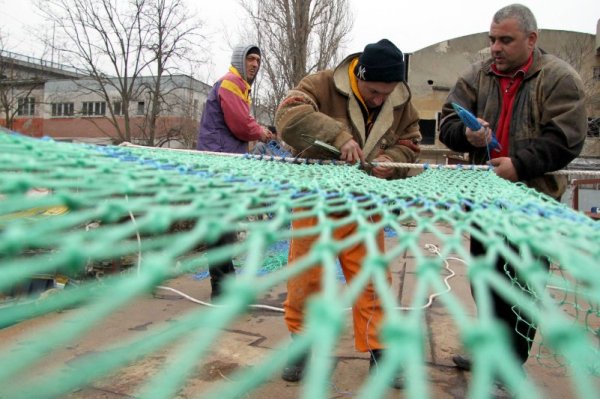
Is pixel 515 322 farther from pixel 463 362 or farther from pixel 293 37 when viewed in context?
pixel 293 37

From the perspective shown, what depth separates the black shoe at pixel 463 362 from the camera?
2.29m

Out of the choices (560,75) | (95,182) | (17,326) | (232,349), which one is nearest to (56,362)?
(17,326)

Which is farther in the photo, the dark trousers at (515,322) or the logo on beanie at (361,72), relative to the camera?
the logo on beanie at (361,72)

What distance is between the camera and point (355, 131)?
245 cm

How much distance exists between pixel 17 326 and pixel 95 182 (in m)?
2.13

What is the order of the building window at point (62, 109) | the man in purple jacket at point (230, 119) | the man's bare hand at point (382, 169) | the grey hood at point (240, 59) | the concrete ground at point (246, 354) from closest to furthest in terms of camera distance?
the concrete ground at point (246, 354), the man's bare hand at point (382, 169), the man in purple jacket at point (230, 119), the grey hood at point (240, 59), the building window at point (62, 109)

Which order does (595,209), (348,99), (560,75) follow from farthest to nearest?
(595,209), (348,99), (560,75)

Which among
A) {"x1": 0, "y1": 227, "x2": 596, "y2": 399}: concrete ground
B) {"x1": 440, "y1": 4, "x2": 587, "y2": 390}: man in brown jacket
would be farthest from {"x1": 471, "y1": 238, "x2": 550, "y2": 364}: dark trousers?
{"x1": 0, "y1": 227, "x2": 596, "y2": 399}: concrete ground

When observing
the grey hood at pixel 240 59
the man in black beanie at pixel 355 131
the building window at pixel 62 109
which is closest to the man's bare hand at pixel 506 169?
the man in black beanie at pixel 355 131

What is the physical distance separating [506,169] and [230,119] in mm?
1946

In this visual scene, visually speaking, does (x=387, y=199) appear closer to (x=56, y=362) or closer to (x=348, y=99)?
(x=348, y=99)

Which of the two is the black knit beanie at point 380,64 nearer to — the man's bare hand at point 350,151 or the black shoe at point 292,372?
the man's bare hand at point 350,151

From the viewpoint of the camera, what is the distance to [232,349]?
2445 mm

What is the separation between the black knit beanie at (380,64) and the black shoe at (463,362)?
4.56ft
